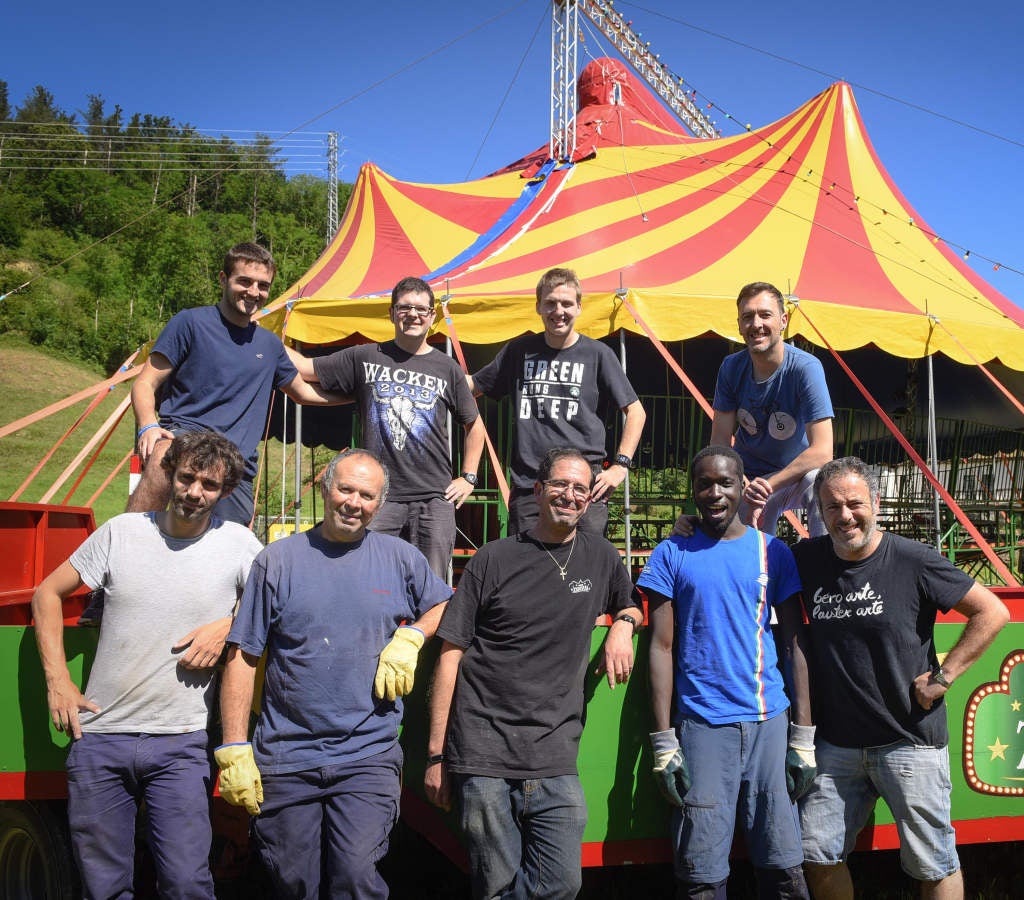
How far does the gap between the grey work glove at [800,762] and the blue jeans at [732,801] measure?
0.05 metres

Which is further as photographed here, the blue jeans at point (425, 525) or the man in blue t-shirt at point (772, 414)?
the blue jeans at point (425, 525)

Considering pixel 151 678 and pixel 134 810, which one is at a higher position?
pixel 151 678

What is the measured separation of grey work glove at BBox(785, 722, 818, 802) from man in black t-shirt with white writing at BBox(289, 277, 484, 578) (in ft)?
4.56

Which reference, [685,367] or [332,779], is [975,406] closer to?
[685,367]

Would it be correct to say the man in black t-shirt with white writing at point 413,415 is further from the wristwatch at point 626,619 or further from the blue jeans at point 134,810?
the blue jeans at point 134,810

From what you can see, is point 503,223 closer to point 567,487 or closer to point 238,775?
point 567,487

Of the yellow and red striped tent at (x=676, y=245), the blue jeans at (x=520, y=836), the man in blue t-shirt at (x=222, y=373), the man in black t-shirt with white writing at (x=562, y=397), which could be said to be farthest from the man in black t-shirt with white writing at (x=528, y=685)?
the yellow and red striped tent at (x=676, y=245)

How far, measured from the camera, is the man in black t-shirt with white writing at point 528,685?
205 cm

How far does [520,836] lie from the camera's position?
209cm

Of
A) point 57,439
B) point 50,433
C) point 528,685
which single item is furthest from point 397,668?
point 50,433

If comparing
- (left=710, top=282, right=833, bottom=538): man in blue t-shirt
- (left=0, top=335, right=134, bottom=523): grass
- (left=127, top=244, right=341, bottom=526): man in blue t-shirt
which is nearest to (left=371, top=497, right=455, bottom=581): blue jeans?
(left=127, top=244, right=341, bottom=526): man in blue t-shirt

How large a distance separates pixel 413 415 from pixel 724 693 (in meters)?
1.62

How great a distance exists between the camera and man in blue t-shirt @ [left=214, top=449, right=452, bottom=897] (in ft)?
6.54

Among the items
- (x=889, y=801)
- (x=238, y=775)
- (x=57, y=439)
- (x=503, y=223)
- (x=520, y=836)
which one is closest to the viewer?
(x=238, y=775)
